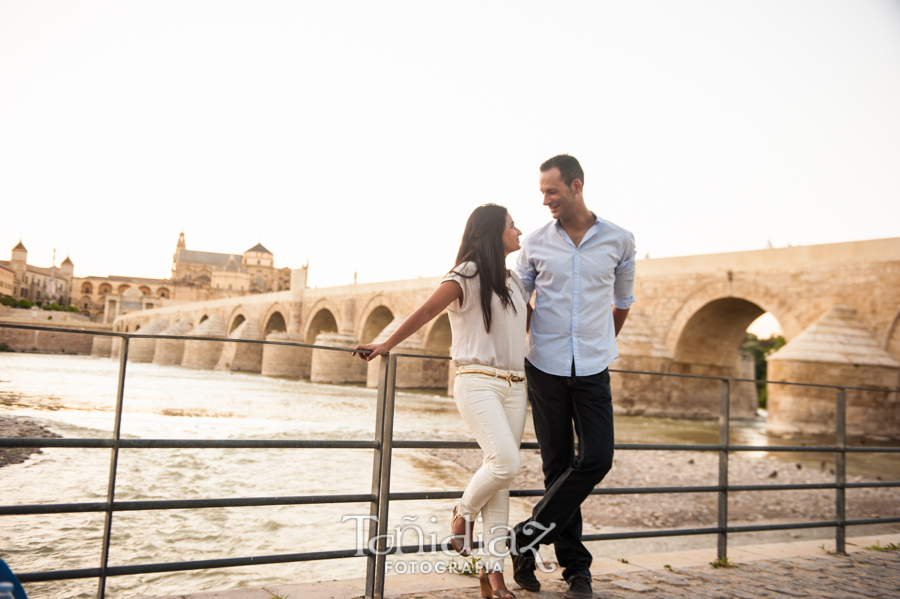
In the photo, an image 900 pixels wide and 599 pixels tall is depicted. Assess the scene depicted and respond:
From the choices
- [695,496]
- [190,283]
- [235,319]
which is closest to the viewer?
[695,496]

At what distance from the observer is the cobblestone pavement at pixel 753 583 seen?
2330 millimetres

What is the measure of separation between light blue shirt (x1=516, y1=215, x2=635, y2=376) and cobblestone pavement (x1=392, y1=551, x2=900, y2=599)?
876mm

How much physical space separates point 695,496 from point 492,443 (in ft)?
18.1

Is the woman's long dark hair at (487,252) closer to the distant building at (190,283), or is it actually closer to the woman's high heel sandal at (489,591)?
the woman's high heel sandal at (489,591)

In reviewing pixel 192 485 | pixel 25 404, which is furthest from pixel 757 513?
pixel 25 404

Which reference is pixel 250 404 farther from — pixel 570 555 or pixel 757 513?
pixel 570 555

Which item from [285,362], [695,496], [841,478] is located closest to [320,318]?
[285,362]

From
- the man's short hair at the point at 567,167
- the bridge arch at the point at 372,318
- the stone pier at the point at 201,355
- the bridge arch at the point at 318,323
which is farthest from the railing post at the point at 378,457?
the stone pier at the point at 201,355

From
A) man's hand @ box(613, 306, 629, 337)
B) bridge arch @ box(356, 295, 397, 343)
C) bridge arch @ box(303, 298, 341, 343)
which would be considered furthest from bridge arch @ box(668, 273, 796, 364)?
bridge arch @ box(303, 298, 341, 343)

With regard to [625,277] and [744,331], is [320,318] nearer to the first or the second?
[744,331]

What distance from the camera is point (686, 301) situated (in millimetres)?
15203

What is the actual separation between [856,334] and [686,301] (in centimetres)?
406

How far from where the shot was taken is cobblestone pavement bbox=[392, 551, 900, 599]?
91.7 inches

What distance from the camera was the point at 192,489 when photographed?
580cm
